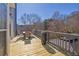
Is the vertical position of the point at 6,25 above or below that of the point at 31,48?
above

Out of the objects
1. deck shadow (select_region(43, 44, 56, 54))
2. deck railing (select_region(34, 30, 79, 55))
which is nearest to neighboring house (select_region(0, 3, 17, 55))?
deck railing (select_region(34, 30, 79, 55))

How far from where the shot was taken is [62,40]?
1.82 meters

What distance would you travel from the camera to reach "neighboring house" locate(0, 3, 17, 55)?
181cm

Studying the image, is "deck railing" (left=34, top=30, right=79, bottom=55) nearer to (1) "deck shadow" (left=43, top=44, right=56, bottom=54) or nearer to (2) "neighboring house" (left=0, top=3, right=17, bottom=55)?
(1) "deck shadow" (left=43, top=44, right=56, bottom=54)

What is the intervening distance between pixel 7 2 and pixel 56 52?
0.99 m

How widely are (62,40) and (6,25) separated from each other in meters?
0.83

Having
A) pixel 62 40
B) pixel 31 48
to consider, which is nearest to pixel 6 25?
pixel 31 48

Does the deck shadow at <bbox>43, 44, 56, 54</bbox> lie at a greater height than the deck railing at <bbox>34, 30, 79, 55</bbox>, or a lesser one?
lesser

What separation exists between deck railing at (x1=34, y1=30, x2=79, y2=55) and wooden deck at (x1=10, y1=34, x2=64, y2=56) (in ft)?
0.25

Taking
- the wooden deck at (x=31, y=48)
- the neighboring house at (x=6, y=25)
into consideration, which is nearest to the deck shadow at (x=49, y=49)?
the wooden deck at (x=31, y=48)

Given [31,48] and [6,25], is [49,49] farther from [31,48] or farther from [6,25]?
[6,25]

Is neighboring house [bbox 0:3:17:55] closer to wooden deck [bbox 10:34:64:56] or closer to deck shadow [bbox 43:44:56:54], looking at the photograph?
wooden deck [bbox 10:34:64:56]

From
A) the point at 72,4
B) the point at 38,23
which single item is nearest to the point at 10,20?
the point at 38,23

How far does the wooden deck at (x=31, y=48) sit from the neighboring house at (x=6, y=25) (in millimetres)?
85
